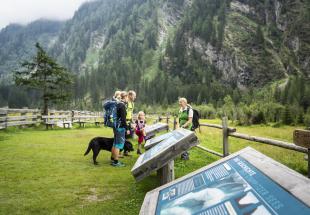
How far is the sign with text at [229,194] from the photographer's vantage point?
8.50ft

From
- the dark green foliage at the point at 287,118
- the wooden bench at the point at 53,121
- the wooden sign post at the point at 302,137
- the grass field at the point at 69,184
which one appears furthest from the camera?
the dark green foliage at the point at 287,118

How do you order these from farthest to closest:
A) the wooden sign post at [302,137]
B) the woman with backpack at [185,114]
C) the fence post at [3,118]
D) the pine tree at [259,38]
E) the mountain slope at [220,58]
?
the pine tree at [259,38], the mountain slope at [220,58], the fence post at [3,118], the woman with backpack at [185,114], the wooden sign post at [302,137]

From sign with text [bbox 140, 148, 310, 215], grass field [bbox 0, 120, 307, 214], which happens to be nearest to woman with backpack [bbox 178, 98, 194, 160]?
grass field [bbox 0, 120, 307, 214]

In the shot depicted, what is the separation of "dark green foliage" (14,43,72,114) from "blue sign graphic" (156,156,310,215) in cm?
2751

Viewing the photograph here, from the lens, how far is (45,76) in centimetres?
3002

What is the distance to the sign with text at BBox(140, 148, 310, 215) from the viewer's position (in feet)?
8.50

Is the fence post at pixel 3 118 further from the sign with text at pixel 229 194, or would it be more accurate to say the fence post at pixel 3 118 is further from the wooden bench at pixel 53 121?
the sign with text at pixel 229 194

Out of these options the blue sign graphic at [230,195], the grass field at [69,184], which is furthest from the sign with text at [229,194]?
the grass field at [69,184]

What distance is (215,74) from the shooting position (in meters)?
161

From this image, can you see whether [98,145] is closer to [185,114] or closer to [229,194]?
[185,114]

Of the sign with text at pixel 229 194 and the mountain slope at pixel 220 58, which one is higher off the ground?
the mountain slope at pixel 220 58

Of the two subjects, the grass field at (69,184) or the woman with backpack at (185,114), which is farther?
the woman with backpack at (185,114)

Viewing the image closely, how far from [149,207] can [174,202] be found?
33 cm

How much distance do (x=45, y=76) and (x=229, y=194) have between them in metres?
29.2
